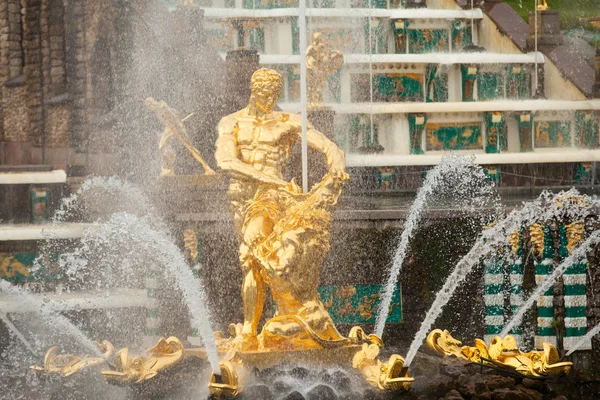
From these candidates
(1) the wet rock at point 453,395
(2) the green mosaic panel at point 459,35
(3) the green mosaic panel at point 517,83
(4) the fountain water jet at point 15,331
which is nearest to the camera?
(1) the wet rock at point 453,395

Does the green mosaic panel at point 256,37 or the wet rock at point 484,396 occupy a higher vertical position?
the green mosaic panel at point 256,37

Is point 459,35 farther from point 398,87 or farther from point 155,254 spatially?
point 155,254

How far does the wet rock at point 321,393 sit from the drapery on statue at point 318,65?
3717 millimetres

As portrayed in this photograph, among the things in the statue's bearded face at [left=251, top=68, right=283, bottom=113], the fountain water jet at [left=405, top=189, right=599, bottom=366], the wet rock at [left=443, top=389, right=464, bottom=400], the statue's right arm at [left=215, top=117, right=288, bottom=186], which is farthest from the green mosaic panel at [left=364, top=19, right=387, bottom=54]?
the wet rock at [left=443, top=389, right=464, bottom=400]

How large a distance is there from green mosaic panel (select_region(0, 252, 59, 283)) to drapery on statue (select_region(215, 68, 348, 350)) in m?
4.22

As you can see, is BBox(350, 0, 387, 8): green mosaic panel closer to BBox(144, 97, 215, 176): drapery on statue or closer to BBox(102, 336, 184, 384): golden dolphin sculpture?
BBox(144, 97, 215, 176): drapery on statue

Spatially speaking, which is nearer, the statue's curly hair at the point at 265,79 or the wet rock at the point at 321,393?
the wet rock at the point at 321,393

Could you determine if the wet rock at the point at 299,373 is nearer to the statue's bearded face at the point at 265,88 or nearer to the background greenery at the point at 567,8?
the statue's bearded face at the point at 265,88

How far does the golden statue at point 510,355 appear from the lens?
10156mm

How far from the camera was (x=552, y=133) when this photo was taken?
1617cm

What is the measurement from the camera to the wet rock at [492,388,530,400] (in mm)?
9906

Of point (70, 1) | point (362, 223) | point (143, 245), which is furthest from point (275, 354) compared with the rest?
point (70, 1)

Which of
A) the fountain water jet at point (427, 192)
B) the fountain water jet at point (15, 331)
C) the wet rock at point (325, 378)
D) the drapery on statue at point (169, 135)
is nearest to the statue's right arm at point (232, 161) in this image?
the wet rock at point (325, 378)

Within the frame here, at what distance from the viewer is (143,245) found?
13.3 metres
